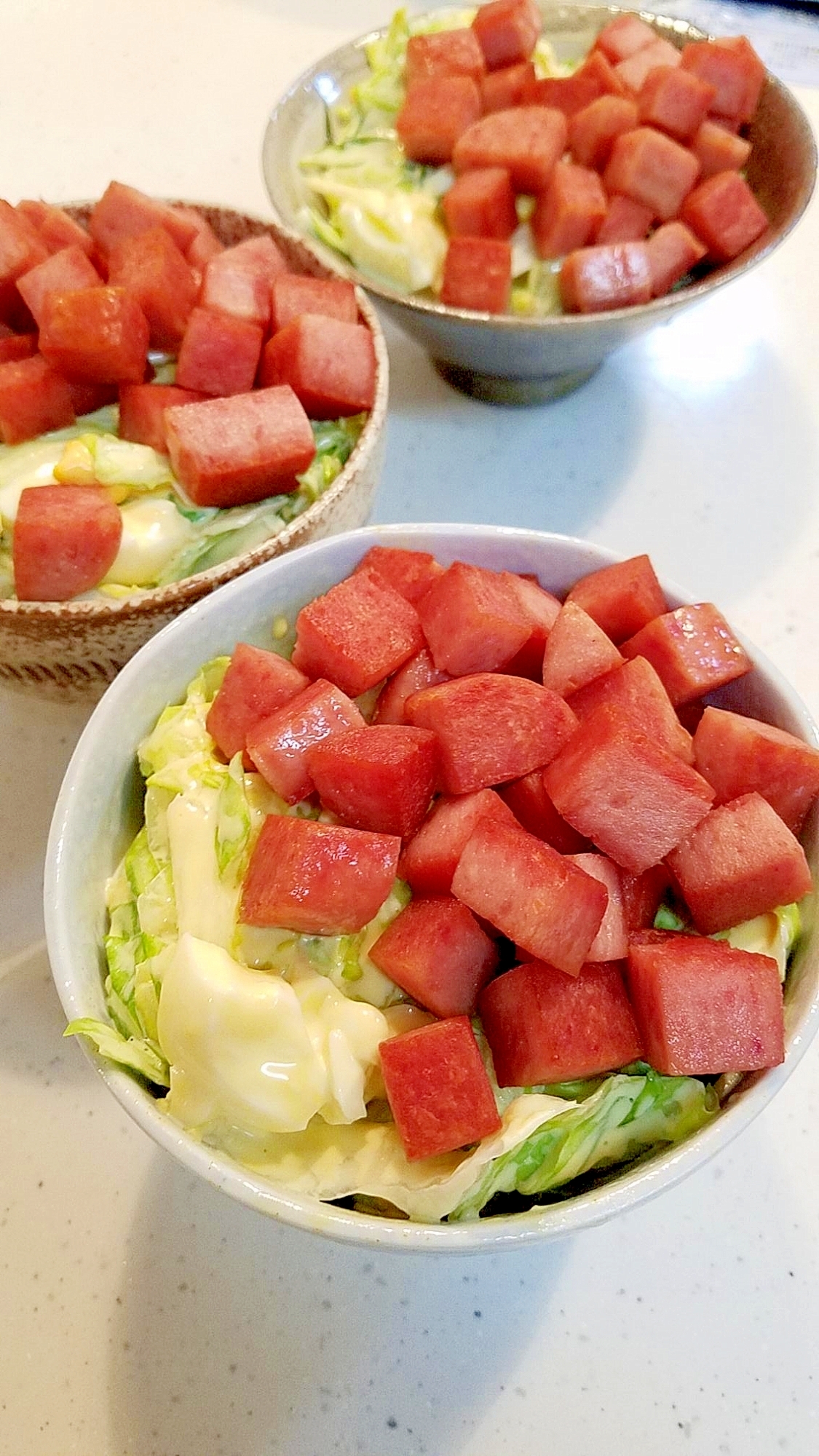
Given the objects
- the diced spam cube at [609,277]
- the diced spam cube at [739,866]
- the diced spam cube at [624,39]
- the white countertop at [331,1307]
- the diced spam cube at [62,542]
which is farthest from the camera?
the diced spam cube at [624,39]

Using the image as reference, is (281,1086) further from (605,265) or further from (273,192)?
(273,192)

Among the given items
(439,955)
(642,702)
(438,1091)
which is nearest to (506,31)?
(642,702)

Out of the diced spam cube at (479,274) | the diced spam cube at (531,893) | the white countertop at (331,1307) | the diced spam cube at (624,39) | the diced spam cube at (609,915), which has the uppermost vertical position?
the diced spam cube at (624,39)

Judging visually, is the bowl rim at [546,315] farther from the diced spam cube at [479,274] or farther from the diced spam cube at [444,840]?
the diced spam cube at [444,840]

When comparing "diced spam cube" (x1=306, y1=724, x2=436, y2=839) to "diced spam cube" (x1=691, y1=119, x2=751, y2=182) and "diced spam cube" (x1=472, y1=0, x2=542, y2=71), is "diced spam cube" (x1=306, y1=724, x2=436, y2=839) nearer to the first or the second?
"diced spam cube" (x1=691, y1=119, x2=751, y2=182)

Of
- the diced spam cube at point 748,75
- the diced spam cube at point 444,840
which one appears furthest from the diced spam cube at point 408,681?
the diced spam cube at point 748,75

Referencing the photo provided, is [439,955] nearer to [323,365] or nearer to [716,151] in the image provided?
[323,365]

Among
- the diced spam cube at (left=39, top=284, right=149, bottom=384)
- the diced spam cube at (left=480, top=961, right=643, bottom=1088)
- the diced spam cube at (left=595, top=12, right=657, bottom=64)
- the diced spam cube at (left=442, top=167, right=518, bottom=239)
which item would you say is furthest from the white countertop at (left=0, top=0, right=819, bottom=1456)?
the diced spam cube at (left=595, top=12, right=657, bottom=64)
